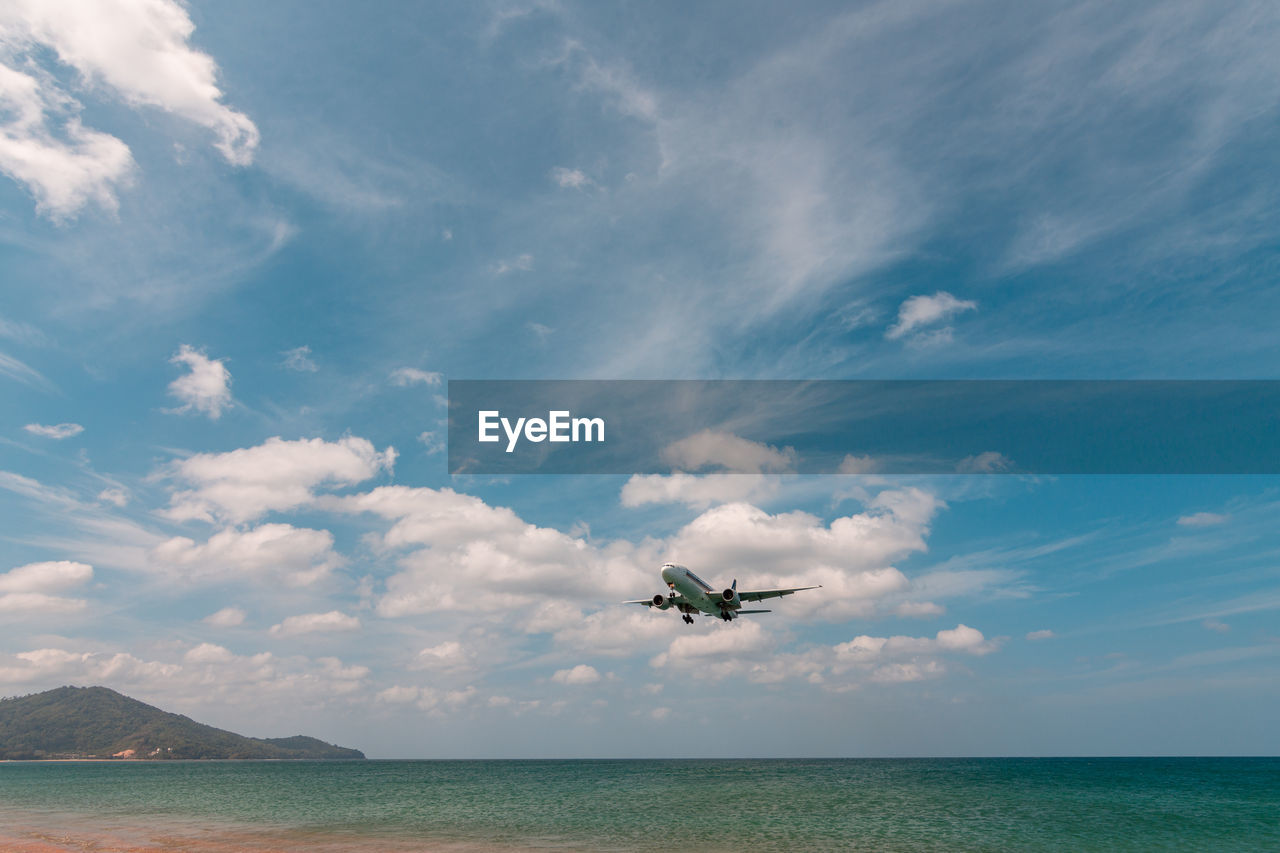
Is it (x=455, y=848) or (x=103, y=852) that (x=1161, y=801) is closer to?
(x=455, y=848)

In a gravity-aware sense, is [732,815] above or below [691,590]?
below

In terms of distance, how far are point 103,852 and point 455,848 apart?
20.2 metres

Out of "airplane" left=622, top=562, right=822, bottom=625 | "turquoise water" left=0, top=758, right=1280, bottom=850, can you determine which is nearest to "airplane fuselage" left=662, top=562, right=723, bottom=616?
"airplane" left=622, top=562, right=822, bottom=625

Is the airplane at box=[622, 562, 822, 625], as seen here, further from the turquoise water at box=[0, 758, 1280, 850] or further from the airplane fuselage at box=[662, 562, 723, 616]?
the turquoise water at box=[0, 758, 1280, 850]

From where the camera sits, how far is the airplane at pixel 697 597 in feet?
190

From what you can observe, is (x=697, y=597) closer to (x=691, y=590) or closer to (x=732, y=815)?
(x=691, y=590)

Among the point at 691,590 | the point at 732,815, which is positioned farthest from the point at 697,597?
the point at 732,815

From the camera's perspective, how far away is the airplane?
57781 millimetres

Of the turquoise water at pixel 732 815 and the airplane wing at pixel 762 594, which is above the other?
the airplane wing at pixel 762 594

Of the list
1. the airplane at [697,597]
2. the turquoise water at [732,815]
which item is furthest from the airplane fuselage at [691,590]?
the turquoise water at [732,815]

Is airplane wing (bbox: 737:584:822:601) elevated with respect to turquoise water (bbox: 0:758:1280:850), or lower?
elevated

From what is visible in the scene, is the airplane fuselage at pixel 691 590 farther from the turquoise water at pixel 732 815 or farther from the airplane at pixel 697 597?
the turquoise water at pixel 732 815

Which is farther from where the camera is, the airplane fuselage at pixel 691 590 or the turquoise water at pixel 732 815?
the airplane fuselage at pixel 691 590

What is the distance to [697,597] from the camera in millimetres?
60375
